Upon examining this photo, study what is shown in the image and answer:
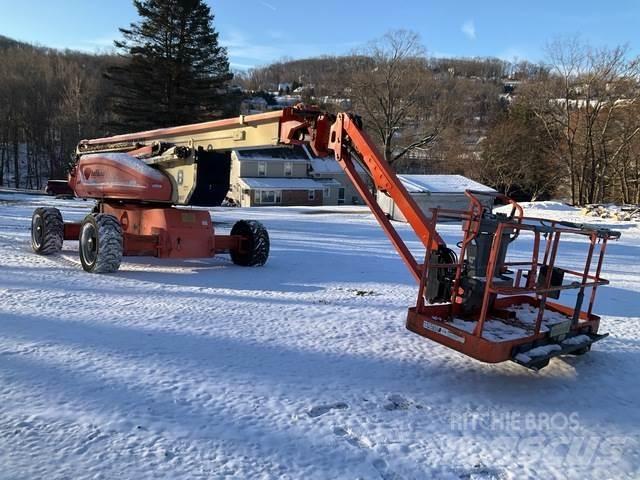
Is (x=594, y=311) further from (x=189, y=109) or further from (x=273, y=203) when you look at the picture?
(x=273, y=203)

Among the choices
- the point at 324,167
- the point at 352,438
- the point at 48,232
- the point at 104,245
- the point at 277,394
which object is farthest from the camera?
the point at 324,167

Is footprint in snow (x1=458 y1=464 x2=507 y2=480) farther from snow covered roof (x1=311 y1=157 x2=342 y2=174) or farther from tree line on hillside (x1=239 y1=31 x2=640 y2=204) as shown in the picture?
snow covered roof (x1=311 y1=157 x2=342 y2=174)

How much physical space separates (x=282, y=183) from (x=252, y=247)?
47.2 meters

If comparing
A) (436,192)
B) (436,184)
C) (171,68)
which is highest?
(171,68)

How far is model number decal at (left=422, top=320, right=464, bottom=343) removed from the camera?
15.9ft

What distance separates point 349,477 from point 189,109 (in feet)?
103

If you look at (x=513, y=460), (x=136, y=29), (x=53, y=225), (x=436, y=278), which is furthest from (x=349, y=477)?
(x=136, y=29)

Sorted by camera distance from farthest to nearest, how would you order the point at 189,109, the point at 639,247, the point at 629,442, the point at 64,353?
the point at 189,109 < the point at 639,247 < the point at 64,353 < the point at 629,442

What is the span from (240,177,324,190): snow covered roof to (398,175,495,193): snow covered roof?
62.9 ft

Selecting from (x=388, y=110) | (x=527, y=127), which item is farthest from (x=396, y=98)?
(x=527, y=127)

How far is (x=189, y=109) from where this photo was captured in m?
32.2

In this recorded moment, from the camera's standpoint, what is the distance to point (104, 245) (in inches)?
334

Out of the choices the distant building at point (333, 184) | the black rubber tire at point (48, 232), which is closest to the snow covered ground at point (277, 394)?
the black rubber tire at point (48, 232)

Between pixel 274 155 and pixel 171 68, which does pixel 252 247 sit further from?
pixel 274 155
